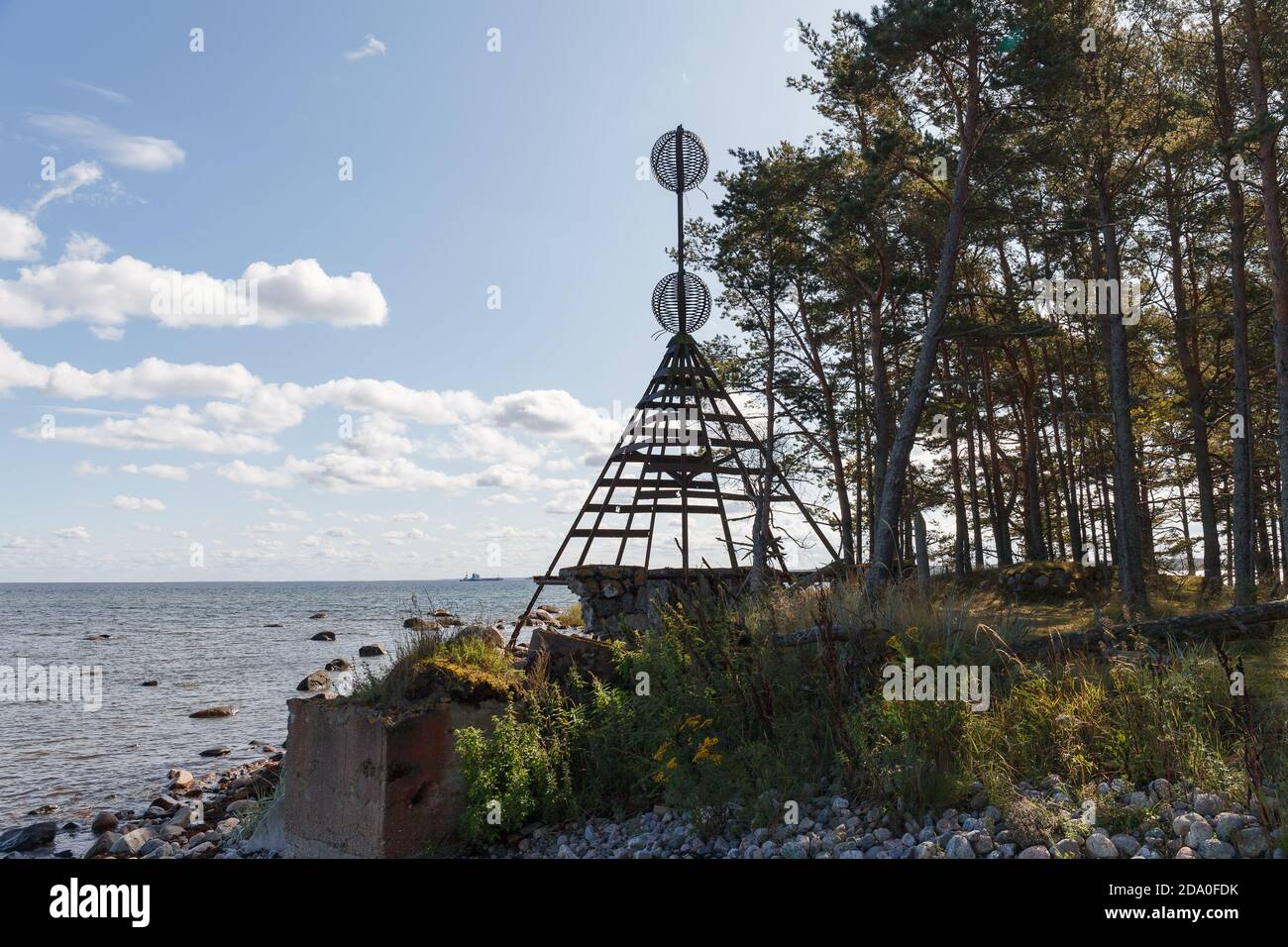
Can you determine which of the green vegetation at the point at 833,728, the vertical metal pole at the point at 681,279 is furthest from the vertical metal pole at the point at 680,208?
the green vegetation at the point at 833,728

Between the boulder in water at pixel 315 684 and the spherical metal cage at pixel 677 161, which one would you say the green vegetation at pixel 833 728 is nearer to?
the spherical metal cage at pixel 677 161

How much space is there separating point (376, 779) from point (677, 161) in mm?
16171

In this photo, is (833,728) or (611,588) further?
(611,588)

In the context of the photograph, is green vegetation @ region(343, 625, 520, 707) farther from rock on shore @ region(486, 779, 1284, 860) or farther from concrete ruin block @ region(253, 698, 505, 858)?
rock on shore @ region(486, 779, 1284, 860)

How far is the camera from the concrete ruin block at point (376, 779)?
20.6 feet

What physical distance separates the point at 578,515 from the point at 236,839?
9533mm

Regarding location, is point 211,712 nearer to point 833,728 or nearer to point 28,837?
point 28,837

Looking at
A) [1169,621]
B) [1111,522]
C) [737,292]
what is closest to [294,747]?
[1169,621]

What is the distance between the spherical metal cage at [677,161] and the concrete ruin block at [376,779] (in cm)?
1515

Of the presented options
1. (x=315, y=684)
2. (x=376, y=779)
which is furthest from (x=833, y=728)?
(x=315, y=684)

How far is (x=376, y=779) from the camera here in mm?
6297

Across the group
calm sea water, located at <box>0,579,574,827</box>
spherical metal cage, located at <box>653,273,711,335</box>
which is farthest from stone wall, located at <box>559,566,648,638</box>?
spherical metal cage, located at <box>653,273,711,335</box>

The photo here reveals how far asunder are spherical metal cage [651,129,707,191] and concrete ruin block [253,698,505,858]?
49.7ft
